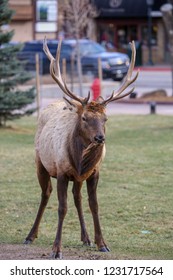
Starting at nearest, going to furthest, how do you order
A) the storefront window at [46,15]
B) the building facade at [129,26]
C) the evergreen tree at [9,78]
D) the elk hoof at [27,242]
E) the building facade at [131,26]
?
the elk hoof at [27,242]
the evergreen tree at [9,78]
the storefront window at [46,15]
the building facade at [129,26]
the building facade at [131,26]

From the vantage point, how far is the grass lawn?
10.7 meters

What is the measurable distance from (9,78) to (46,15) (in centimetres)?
2712

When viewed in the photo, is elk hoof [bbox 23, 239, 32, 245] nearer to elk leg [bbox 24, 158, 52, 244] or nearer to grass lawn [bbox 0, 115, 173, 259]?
elk leg [bbox 24, 158, 52, 244]

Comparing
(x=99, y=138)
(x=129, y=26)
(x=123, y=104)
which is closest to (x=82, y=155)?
(x=99, y=138)

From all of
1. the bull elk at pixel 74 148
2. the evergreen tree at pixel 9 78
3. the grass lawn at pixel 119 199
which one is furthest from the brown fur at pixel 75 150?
the evergreen tree at pixel 9 78

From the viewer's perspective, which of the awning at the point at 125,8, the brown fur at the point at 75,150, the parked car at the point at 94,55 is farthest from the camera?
the awning at the point at 125,8

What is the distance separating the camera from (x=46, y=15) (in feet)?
160

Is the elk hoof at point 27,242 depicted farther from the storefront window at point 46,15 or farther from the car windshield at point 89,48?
the storefront window at point 46,15

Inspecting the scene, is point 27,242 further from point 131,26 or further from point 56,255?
point 131,26

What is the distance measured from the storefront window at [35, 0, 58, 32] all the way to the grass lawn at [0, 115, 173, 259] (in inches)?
1102

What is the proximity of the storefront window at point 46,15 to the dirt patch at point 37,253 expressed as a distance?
39.2 m

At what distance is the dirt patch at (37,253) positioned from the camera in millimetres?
8969

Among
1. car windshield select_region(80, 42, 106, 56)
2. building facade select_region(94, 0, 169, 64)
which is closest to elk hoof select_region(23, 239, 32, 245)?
car windshield select_region(80, 42, 106, 56)
